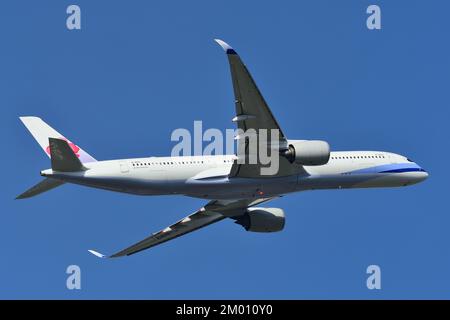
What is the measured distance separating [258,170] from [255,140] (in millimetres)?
2771

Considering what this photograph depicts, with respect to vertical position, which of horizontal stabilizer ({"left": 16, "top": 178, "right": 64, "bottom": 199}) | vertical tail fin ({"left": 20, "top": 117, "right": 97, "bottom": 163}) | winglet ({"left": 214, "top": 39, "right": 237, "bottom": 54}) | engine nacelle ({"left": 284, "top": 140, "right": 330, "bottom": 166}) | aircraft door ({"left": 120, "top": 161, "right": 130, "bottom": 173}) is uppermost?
winglet ({"left": 214, "top": 39, "right": 237, "bottom": 54})

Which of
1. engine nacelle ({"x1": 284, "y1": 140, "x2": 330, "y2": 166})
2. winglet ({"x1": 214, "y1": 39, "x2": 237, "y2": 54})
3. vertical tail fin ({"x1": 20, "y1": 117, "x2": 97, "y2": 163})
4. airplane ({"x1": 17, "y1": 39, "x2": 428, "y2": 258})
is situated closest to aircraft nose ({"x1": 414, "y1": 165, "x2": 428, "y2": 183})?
airplane ({"x1": 17, "y1": 39, "x2": 428, "y2": 258})

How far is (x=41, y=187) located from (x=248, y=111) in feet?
43.0

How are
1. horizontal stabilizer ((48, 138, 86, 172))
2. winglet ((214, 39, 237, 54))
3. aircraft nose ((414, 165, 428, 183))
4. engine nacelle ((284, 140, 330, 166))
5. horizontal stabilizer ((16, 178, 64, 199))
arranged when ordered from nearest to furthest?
winglet ((214, 39, 237, 54))
horizontal stabilizer ((48, 138, 86, 172))
engine nacelle ((284, 140, 330, 166))
horizontal stabilizer ((16, 178, 64, 199))
aircraft nose ((414, 165, 428, 183))

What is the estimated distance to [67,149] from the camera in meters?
51.3

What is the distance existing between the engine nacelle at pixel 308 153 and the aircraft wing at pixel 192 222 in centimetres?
890

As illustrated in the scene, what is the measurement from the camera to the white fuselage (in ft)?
176

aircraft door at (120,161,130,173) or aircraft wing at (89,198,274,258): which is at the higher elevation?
aircraft door at (120,161,130,173)

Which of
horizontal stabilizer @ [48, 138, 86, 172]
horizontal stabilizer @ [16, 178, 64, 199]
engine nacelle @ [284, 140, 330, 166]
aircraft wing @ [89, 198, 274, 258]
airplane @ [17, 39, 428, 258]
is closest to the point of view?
horizontal stabilizer @ [48, 138, 86, 172]

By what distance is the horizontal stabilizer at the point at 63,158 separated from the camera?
5085 cm

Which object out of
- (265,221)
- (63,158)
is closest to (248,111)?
(63,158)

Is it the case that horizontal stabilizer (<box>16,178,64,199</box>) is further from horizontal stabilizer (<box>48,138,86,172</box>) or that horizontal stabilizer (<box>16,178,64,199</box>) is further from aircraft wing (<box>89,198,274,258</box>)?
aircraft wing (<box>89,198,274,258</box>)

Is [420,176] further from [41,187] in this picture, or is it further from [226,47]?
[41,187]

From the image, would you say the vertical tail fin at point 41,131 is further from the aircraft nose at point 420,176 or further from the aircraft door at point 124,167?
the aircraft nose at point 420,176
